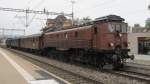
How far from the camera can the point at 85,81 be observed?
576 inches

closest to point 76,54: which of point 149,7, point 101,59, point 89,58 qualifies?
point 89,58

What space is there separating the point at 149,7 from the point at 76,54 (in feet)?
179

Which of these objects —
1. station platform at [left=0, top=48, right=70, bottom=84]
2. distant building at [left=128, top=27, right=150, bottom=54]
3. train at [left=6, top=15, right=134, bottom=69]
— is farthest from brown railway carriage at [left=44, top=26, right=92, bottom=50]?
distant building at [left=128, top=27, right=150, bottom=54]

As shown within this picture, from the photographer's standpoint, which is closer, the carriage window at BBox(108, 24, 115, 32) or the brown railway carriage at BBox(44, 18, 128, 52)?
the brown railway carriage at BBox(44, 18, 128, 52)

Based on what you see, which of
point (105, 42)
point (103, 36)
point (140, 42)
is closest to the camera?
point (105, 42)

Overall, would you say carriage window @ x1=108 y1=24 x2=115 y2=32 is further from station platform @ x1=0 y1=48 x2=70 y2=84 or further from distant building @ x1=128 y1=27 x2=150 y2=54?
distant building @ x1=128 y1=27 x2=150 y2=54

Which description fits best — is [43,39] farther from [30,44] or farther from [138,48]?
[138,48]

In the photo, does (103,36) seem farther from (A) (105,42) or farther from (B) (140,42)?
(B) (140,42)

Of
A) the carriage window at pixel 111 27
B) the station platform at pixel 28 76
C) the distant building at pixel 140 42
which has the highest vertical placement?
the carriage window at pixel 111 27

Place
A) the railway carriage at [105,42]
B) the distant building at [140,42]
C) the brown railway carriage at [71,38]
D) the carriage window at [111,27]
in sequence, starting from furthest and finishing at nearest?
the distant building at [140,42] < the brown railway carriage at [71,38] < the carriage window at [111,27] < the railway carriage at [105,42]

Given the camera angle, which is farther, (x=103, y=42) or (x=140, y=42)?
(x=140, y=42)

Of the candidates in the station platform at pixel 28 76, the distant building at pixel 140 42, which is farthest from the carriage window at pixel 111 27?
the distant building at pixel 140 42

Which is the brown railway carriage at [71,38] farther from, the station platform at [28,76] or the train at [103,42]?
the station platform at [28,76]

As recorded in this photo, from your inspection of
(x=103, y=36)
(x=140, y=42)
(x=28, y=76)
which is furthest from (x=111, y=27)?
(x=140, y=42)
